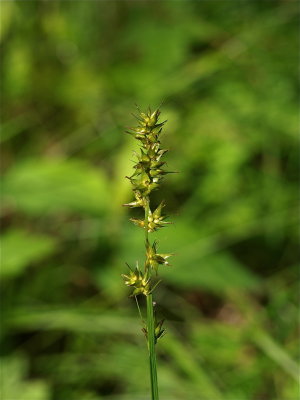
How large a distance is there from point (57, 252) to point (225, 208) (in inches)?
26.3

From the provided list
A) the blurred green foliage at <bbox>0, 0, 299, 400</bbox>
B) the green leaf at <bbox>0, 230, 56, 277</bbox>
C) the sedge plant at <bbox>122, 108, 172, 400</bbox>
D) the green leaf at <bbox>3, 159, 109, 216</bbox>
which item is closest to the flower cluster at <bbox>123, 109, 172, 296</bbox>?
the sedge plant at <bbox>122, 108, 172, 400</bbox>

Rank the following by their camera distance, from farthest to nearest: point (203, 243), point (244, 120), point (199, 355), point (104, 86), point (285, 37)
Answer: point (104, 86)
point (285, 37)
point (244, 120)
point (203, 243)
point (199, 355)

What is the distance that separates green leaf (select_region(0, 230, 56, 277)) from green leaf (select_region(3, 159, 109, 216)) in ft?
0.46

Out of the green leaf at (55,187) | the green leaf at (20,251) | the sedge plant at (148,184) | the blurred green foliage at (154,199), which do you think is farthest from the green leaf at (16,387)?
the sedge plant at (148,184)

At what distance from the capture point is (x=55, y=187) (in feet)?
7.13

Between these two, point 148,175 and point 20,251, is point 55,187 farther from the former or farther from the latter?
point 148,175

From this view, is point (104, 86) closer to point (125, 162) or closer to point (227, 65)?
point (227, 65)

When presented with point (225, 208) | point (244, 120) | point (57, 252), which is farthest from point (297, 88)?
point (57, 252)

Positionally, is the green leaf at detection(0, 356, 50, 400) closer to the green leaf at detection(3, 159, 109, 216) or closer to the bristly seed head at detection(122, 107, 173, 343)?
the green leaf at detection(3, 159, 109, 216)

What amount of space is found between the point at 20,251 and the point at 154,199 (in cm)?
61

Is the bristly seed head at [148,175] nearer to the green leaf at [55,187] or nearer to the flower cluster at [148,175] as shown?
the flower cluster at [148,175]

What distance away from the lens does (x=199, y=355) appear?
5.46 feet

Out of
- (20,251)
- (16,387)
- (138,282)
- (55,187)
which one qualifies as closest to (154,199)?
(55,187)

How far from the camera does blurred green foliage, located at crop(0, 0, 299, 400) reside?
64.4 inches
